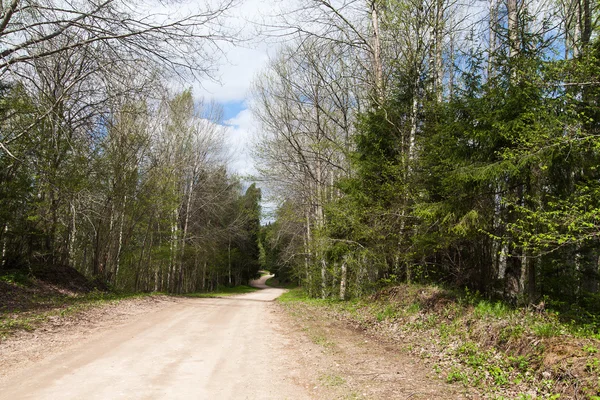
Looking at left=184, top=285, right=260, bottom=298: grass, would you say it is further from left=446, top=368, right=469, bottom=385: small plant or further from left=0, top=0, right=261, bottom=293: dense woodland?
left=446, top=368, right=469, bottom=385: small plant

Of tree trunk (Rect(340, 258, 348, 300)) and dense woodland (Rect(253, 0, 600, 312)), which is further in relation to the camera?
tree trunk (Rect(340, 258, 348, 300))

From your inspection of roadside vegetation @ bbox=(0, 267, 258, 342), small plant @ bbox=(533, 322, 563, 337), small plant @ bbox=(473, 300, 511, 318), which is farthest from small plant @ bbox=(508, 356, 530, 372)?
roadside vegetation @ bbox=(0, 267, 258, 342)

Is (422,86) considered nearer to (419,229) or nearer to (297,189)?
(419,229)

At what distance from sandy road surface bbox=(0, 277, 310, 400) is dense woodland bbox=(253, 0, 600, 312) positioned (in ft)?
14.7

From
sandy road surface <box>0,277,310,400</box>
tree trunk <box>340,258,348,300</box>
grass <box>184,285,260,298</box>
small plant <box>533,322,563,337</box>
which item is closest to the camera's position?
sandy road surface <box>0,277,310,400</box>

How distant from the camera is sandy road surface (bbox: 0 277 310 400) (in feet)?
14.7

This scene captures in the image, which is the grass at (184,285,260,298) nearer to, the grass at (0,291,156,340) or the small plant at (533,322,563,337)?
the grass at (0,291,156,340)

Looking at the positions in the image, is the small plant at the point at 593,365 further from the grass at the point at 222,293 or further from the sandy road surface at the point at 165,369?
the grass at the point at 222,293

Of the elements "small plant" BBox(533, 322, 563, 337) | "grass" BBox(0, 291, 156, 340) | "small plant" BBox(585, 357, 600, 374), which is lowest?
"grass" BBox(0, 291, 156, 340)

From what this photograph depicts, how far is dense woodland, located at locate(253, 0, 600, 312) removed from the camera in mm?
6680

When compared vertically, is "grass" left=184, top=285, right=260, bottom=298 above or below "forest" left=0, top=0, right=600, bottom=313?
below

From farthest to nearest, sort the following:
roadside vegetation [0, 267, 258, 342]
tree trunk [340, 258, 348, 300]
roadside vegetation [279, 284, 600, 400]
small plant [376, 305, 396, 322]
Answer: tree trunk [340, 258, 348, 300]
small plant [376, 305, 396, 322]
roadside vegetation [0, 267, 258, 342]
roadside vegetation [279, 284, 600, 400]

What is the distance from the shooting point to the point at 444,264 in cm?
1094

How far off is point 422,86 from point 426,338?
7657 mm
